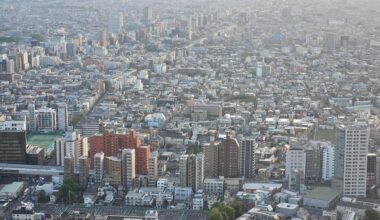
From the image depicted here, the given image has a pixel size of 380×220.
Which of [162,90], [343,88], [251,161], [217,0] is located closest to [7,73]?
[162,90]

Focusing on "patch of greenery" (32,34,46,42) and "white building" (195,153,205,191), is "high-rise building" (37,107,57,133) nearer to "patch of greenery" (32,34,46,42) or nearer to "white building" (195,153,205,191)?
"white building" (195,153,205,191)

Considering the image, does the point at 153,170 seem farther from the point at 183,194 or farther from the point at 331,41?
the point at 331,41

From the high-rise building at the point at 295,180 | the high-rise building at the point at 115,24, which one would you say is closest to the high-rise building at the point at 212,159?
the high-rise building at the point at 295,180

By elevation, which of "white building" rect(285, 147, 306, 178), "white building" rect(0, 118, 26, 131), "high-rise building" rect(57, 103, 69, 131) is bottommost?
"high-rise building" rect(57, 103, 69, 131)

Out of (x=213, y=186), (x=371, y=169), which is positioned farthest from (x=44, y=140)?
(x=371, y=169)

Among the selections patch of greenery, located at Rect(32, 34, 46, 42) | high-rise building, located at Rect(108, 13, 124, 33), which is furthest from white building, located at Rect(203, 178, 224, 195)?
high-rise building, located at Rect(108, 13, 124, 33)

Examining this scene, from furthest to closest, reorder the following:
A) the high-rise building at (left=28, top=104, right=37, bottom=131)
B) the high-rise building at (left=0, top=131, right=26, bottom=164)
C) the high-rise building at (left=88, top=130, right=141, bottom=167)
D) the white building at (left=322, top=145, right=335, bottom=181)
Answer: the high-rise building at (left=28, top=104, right=37, bottom=131) < the high-rise building at (left=0, top=131, right=26, bottom=164) < the high-rise building at (left=88, top=130, right=141, bottom=167) < the white building at (left=322, top=145, right=335, bottom=181)

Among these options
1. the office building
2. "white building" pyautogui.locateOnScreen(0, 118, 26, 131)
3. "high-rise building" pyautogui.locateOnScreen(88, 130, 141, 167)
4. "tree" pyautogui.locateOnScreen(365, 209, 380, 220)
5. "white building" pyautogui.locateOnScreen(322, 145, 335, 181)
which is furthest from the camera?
"white building" pyautogui.locateOnScreen(0, 118, 26, 131)

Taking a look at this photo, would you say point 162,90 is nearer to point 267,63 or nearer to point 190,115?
point 190,115
